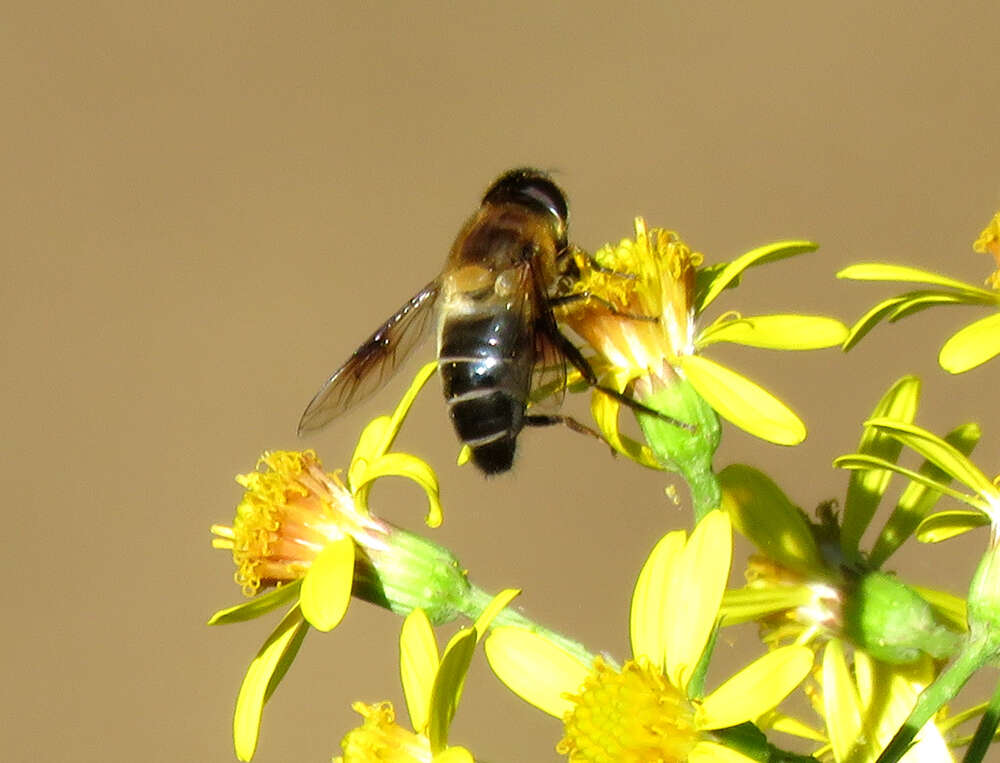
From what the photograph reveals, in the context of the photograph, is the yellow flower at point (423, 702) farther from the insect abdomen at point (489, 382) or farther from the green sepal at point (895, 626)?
the green sepal at point (895, 626)

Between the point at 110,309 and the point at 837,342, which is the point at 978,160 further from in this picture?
the point at 837,342

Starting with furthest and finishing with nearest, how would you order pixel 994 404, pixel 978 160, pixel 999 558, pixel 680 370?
pixel 978 160, pixel 994 404, pixel 680 370, pixel 999 558

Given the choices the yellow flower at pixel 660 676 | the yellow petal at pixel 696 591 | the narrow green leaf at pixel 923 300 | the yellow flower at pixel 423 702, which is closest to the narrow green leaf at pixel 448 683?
the yellow flower at pixel 423 702

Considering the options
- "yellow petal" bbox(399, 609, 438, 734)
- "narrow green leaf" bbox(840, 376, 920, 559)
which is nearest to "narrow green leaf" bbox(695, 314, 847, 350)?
"narrow green leaf" bbox(840, 376, 920, 559)

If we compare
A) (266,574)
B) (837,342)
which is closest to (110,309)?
(266,574)

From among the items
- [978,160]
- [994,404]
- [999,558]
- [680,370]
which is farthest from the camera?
[978,160]

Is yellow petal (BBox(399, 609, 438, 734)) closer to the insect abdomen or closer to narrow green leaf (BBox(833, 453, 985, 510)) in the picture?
the insect abdomen

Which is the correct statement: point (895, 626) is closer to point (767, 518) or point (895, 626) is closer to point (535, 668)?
point (767, 518)
